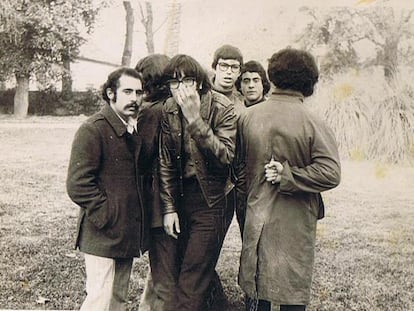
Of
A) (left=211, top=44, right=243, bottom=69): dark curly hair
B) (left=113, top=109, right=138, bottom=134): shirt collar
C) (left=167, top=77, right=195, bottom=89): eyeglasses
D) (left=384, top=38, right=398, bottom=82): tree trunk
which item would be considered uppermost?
(left=384, top=38, right=398, bottom=82): tree trunk

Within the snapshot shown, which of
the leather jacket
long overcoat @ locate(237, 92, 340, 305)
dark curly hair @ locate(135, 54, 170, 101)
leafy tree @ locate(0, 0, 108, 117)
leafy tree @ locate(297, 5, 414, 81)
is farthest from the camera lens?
leafy tree @ locate(0, 0, 108, 117)

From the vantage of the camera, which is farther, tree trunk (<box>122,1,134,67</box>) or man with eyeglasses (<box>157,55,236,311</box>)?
tree trunk (<box>122,1,134,67</box>)

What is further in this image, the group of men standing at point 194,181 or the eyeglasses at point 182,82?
the eyeglasses at point 182,82

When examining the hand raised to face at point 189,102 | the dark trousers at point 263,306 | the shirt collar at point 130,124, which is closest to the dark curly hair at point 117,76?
the shirt collar at point 130,124

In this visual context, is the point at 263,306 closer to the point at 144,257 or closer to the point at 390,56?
the point at 144,257

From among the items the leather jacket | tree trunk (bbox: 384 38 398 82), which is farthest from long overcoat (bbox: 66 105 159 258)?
tree trunk (bbox: 384 38 398 82)

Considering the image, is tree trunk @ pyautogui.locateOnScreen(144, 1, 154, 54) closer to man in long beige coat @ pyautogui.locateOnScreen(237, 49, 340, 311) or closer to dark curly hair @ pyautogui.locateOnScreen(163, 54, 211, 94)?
dark curly hair @ pyautogui.locateOnScreen(163, 54, 211, 94)

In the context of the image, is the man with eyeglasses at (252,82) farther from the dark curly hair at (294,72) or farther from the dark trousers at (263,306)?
the dark trousers at (263,306)

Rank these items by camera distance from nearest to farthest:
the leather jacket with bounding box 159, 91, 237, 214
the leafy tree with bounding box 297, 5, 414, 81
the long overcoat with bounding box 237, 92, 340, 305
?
the long overcoat with bounding box 237, 92, 340, 305, the leather jacket with bounding box 159, 91, 237, 214, the leafy tree with bounding box 297, 5, 414, 81

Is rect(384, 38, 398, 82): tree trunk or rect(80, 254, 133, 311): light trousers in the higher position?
rect(384, 38, 398, 82): tree trunk

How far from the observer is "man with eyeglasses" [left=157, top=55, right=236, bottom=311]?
2.26 metres

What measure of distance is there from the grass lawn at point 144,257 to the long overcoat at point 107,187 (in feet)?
1.98

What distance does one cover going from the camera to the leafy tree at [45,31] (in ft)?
9.24

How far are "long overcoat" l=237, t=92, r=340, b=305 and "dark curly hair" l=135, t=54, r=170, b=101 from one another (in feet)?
1.61
